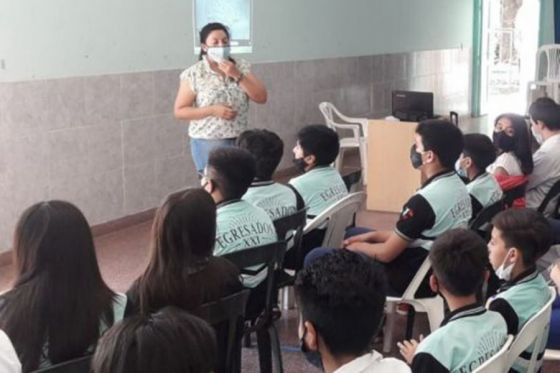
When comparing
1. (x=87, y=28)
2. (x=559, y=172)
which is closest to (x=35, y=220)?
(x=559, y=172)

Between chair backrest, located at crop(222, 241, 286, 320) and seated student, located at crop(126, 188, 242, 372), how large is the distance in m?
0.22

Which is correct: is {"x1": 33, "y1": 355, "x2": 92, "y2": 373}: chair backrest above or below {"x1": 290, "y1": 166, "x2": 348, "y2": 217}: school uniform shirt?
below

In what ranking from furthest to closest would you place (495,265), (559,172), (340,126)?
1. (340,126)
2. (559,172)
3. (495,265)

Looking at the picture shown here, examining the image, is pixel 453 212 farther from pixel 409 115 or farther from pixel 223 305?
pixel 409 115

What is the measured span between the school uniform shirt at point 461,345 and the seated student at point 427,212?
0.91 metres

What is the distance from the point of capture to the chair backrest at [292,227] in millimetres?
2869

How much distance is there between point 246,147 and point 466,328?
5.06 ft

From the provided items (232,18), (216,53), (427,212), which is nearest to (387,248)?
(427,212)

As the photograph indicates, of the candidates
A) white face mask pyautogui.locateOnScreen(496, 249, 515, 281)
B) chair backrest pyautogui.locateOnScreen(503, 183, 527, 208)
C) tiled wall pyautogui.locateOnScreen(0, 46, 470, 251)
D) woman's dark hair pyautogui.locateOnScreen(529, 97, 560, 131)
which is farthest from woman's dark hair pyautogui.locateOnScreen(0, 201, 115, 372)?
woman's dark hair pyautogui.locateOnScreen(529, 97, 560, 131)

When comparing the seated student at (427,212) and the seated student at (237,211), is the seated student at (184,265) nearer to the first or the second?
the seated student at (237,211)

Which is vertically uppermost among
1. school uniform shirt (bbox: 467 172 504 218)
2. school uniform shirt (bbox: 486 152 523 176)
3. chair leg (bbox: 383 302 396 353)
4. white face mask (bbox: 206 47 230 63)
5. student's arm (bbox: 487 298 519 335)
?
white face mask (bbox: 206 47 230 63)

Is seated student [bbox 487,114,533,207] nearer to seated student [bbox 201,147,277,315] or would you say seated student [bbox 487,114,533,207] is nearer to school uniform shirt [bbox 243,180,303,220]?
school uniform shirt [bbox 243,180,303,220]

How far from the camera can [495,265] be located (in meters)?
2.44

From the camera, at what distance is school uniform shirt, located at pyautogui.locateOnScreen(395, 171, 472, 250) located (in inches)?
112
